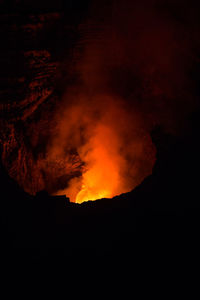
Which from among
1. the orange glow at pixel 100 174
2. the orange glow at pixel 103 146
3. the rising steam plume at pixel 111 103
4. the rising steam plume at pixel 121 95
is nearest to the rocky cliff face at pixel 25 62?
the rising steam plume at pixel 111 103

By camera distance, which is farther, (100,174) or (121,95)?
(100,174)

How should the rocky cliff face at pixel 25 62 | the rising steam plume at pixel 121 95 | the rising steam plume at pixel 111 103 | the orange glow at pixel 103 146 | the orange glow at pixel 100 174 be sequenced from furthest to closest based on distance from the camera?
the orange glow at pixel 100 174 → the orange glow at pixel 103 146 → the rising steam plume at pixel 121 95 → the rising steam plume at pixel 111 103 → the rocky cliff face at pixel 25 62

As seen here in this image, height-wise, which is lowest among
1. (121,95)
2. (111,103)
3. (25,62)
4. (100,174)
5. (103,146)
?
(100,174)

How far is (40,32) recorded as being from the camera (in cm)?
429

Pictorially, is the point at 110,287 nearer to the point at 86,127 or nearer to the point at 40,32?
the point at 40,32

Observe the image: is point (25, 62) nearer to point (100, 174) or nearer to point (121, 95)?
point (121, 95)

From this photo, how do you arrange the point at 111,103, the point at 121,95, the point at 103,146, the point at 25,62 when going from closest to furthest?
the point at 25,62
the point at 121,95
the point at 111,103
the point at 103,146

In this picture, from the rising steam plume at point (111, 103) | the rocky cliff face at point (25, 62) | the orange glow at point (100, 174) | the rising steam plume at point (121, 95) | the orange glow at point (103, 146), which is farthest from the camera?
the orange glow at point (100, 174)

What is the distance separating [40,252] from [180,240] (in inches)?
59.8

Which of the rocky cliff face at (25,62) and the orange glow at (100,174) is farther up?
the rocky cliff face at (25,62)

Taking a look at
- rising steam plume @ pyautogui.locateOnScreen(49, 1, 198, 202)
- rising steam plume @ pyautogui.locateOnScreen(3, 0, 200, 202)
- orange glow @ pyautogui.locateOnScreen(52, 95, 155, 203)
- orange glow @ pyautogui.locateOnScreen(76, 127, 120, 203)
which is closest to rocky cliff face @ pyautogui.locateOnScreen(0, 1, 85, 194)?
rising steam plume @ pyautogui.locateOnScreen(3, 0, 200, 202)

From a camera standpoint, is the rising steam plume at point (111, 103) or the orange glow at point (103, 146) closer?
the rising steam plume at point (111, 103)

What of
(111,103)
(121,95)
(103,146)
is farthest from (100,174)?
(121,95)

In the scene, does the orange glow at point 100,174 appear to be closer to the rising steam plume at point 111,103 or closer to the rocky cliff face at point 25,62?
the rising steam plume at point 111,103
